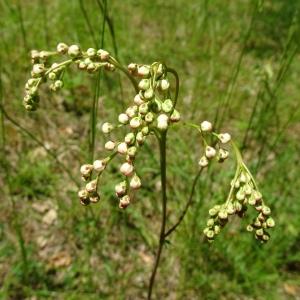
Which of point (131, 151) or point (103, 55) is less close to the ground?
point (103, 55)

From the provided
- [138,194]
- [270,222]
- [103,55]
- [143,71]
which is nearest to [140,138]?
[143,71]

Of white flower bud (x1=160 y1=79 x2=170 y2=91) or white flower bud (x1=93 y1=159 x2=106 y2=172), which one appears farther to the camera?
white flower bud (x1=93 y1=159 x2=106 y2=172)

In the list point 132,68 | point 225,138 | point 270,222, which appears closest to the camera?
point 132,68

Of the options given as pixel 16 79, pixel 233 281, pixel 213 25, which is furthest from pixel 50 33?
pixel 233 281

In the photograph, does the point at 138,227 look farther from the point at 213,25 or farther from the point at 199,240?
the point at 213,25

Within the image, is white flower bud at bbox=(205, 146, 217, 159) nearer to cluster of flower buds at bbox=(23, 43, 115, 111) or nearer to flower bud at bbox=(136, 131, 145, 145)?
flower bud at bbox=(136, 131, 145, 145)

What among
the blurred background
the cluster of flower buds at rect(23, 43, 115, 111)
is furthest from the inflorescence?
the blurred background

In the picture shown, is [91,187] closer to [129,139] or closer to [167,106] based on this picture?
[129,139]
